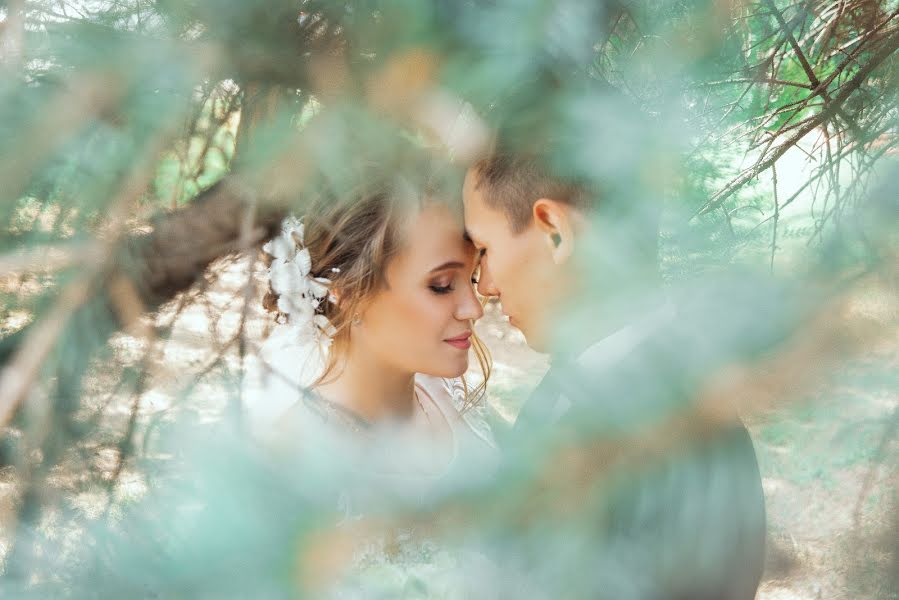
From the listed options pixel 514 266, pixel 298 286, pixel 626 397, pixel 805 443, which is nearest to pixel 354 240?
pixel 298 286

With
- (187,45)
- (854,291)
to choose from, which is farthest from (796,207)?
(187,45)

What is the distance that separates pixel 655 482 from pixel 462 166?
1.00 ft

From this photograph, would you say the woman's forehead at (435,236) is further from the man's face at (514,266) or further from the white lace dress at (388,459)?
the white lace dress at (388,459)

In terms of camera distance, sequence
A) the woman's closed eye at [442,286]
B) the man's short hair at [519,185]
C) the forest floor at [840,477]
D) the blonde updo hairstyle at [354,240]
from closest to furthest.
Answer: the forest floor at [840,477] → the man's short hair at [519,185] → the blonde updo hairstyle at [354,240] → the woman's closed eye at [442,286]

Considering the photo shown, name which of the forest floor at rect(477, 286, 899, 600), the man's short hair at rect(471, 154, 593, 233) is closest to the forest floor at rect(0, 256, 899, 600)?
the forest floor at rect(477, 286, 899, 600)

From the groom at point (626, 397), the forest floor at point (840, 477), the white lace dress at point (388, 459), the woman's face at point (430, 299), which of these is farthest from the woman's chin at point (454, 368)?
the forest floor at point (840, 477)

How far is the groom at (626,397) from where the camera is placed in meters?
0.57

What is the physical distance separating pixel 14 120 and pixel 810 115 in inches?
24.9

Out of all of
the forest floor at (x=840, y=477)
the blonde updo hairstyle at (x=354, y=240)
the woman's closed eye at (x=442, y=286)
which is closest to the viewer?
the forest floor at (x=840, y=477)

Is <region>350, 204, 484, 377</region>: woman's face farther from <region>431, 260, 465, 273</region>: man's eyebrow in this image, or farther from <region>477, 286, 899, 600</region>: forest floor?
<region>477, 286, 899, 600</region>: forest floor

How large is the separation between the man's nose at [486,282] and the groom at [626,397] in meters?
0.06

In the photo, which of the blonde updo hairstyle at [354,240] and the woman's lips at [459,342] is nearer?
the blonde updo hairstyle at [354,240]

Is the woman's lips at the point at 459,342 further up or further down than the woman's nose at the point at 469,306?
further down

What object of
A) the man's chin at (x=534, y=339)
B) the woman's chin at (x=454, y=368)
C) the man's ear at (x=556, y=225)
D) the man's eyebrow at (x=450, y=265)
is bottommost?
the man's chin at (x=534, y=339)
